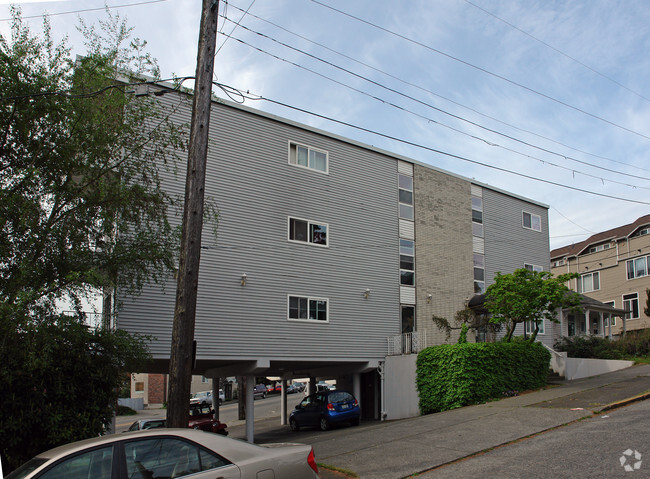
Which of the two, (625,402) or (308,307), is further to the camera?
(308,307)

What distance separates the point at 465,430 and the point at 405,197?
1293 centimetres

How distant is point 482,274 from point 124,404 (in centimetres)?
3379

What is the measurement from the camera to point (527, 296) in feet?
71.2

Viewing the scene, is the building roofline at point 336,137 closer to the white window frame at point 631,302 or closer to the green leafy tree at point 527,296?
the green leafy tree at point 527,296

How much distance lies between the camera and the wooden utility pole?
8836mm

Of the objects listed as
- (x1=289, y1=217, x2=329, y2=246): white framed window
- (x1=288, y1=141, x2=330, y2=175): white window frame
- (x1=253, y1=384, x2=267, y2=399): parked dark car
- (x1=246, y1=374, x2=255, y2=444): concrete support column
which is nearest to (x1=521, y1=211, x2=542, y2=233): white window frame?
(x1=288, y1=141, x2=330, y2=175): white window frame

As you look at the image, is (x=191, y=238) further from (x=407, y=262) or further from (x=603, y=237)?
(x=603, y=237)

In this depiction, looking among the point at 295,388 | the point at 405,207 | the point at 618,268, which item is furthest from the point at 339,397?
the point at 295,388

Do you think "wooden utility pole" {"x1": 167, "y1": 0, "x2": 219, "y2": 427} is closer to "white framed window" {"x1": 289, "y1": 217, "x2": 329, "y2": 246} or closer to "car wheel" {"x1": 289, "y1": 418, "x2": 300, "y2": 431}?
"white framed window" {"x1": 289, "y1": 217, "x2": 329, "y2": 246}

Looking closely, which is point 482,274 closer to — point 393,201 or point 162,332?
point 393,201

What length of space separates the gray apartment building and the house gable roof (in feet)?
63.7

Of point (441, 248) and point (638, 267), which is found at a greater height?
point (638, 267)

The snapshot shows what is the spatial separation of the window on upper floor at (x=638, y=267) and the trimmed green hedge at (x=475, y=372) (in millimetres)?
23405

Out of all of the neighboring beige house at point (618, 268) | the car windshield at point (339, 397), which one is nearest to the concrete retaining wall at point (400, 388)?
the car windshield at point (339, 397)
